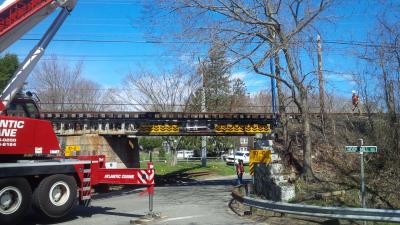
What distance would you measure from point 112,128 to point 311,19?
A: 20.2m

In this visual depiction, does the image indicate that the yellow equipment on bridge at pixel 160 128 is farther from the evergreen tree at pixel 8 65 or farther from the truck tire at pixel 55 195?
the truck tire at pixel 55 195

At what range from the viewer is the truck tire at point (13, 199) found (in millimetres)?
12062

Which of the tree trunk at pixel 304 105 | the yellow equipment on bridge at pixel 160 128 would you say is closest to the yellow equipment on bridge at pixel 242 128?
the yellow equipment on bridge at pixel 160 128

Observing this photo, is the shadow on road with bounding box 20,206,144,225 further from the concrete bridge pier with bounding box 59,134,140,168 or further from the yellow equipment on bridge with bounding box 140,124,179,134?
the yellow equipment on bridge with bounding box 140,124,179,134

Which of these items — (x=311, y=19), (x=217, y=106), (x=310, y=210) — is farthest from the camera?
(x=217, y=106)

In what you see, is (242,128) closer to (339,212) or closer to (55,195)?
(55,195)

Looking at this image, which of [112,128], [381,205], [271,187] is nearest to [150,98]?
[112,128]

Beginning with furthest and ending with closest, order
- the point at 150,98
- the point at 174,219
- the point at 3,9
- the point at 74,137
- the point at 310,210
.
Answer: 1. the point at 150,98
2. the point at 74,137
3. the point at 3,9
4. the point at 174,219
5. the point at 310,210

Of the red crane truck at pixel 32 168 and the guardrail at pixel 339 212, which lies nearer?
the guardrail at pixel 339 212

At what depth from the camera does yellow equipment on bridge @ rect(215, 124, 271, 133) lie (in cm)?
3659

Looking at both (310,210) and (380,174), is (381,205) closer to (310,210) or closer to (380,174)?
(380,174)

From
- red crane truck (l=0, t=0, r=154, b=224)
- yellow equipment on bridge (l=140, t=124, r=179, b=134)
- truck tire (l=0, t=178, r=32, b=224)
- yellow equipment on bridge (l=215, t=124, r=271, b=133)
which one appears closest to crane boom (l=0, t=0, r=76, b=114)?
red crane truck (l=0, t=0, r=154, b=224)

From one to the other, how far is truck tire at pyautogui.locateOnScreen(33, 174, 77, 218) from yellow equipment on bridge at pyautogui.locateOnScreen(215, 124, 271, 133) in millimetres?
23338

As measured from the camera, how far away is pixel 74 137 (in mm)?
35188
